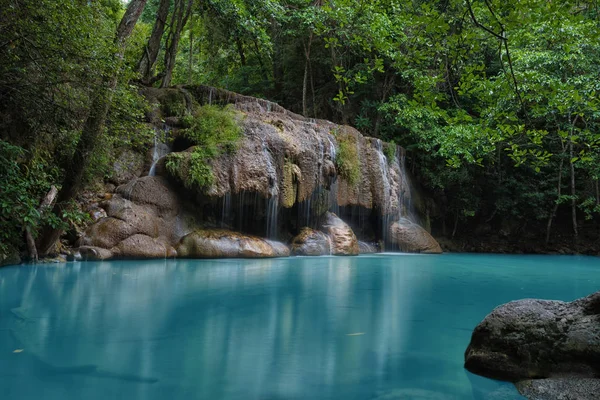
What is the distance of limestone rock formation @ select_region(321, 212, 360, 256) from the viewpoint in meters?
13.5

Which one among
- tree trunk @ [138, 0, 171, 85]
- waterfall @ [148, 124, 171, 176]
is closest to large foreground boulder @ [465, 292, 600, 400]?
waterfall @ [148, 124, 171, 176]

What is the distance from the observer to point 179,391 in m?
2.63

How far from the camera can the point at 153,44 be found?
14.4 meters

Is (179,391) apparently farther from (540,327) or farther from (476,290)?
(476,290)

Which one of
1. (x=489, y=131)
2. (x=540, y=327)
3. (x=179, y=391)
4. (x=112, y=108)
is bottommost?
(x=179, y=391)

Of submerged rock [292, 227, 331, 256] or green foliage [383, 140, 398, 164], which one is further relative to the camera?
green foliage [383, 140, 398, 164]

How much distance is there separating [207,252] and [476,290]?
6451mm

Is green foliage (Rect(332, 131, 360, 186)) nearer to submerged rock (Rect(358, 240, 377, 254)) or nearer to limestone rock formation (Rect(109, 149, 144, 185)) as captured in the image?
submerged rock (Rect(358, 240, 377, 254))

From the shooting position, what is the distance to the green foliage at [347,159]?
15000 mm

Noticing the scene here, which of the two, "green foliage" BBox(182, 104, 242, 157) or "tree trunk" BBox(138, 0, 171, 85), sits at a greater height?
"tree trunk" BBox(138, 0, 171, 85)

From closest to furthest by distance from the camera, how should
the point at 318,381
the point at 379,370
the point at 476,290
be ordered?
the point at 318,381 < the point at 379,370 < the point at 476,290

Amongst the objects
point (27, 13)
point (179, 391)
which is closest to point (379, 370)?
point (179, 391)

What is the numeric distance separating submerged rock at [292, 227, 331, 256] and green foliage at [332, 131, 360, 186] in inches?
104

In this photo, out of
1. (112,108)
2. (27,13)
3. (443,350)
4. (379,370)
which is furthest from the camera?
(112,108)
